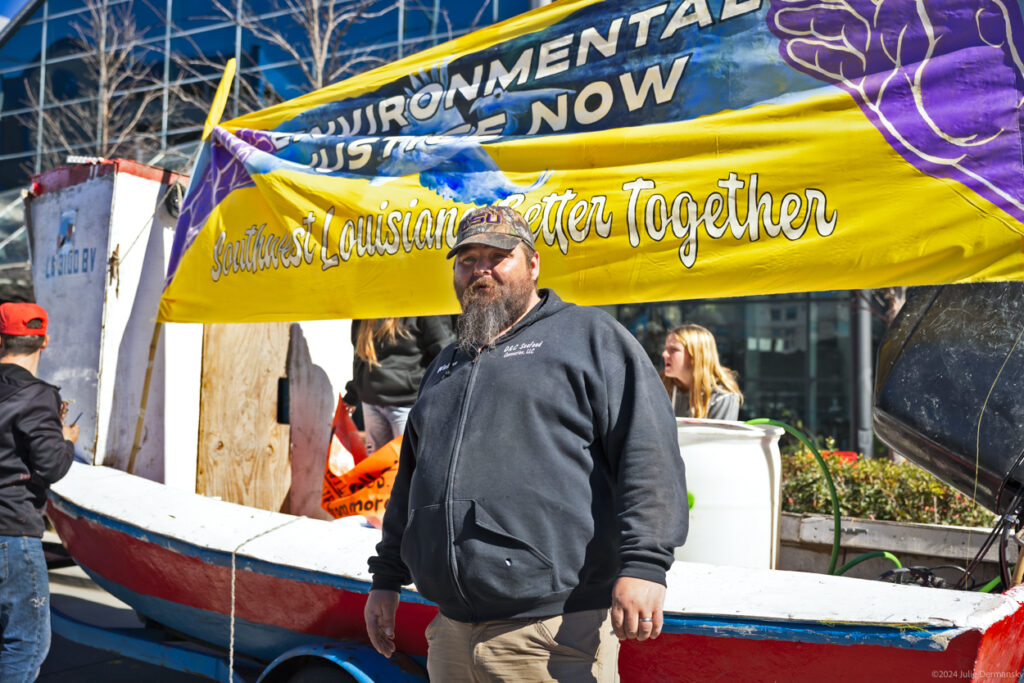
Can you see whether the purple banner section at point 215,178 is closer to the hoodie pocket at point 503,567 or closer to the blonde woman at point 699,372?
the blonde woman at point 699,372

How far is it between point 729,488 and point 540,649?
1.64 m

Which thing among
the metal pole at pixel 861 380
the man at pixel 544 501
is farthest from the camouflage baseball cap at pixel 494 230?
the metal pole at pixel 861 380

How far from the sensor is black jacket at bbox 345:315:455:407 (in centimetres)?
472

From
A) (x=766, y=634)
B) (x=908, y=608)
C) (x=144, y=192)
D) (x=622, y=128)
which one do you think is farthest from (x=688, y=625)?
(x=144, y=192)

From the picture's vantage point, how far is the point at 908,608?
2209 mm

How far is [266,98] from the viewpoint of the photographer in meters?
14.0

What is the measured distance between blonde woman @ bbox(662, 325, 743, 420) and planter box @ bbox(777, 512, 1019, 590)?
0.69 m

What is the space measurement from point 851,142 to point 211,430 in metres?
3.82

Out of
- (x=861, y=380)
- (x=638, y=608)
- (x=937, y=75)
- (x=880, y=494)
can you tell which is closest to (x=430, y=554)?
(x=638, y=608)

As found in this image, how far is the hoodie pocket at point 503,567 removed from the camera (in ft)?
6.66

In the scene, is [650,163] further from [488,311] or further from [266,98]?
[266,98]

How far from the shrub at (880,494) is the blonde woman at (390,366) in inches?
97.2

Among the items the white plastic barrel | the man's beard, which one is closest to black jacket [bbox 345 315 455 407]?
the white plastic barrel

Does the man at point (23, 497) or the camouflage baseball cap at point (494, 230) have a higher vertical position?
the camouflage baseball cap at point (494, 230)
